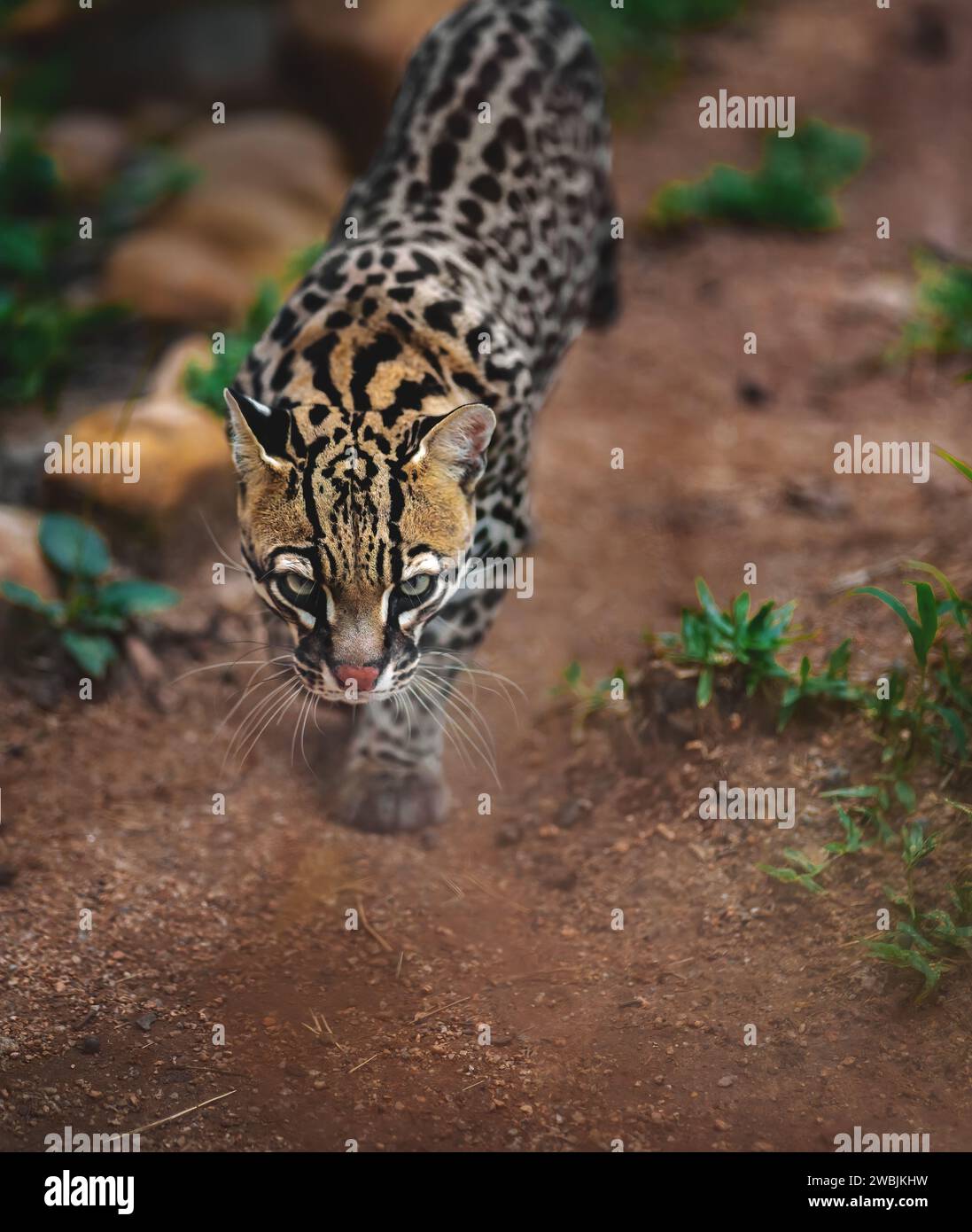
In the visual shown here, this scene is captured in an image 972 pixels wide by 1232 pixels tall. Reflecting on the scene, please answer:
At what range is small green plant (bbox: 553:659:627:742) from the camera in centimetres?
571

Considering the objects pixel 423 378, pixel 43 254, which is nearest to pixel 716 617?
pixel 423 378

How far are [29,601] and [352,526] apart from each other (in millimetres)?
2203

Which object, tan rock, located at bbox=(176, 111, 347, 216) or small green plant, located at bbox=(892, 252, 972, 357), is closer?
small green plant, located at bbox=(892, 252, 972, 357)

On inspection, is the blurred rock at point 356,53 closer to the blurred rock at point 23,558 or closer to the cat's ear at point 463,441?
the blurred rock at point 23,558

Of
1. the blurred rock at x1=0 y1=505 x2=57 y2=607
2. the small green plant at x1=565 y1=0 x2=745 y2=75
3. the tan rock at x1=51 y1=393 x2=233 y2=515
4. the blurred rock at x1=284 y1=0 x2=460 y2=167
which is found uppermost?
the small green plant at x1=565 y1=0 x2=745 y2=75

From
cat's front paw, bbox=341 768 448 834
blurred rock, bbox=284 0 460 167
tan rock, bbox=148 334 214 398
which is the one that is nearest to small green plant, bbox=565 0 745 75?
blurred rock, bbox=284 0 460 167

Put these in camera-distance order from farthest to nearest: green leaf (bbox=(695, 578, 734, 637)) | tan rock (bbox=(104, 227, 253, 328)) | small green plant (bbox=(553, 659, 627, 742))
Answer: tan rock (bbox=(104, 227, 253, 328))
small green plant (bbox=(553, 659, 627, 742))
green leaf (bbox=(695, 578, 734, 637))

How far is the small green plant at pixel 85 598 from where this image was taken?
5969 mm

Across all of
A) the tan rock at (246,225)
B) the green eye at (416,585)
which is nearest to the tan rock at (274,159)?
the tan rock at (246,225)

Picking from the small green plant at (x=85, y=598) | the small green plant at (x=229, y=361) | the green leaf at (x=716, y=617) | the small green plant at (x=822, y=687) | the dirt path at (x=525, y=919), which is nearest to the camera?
the dirt path at (x=525, y=919)

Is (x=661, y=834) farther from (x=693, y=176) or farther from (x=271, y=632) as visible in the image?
(x=693, y=176)

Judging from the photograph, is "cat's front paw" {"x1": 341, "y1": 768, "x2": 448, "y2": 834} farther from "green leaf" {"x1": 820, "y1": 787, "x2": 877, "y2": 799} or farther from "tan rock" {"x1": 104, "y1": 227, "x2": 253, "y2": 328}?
"tan rock" {"x1": 104, "y1": 227, "x2": 253, "y2": 328}

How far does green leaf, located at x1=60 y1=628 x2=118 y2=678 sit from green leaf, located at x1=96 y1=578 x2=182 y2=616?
0.16 meters

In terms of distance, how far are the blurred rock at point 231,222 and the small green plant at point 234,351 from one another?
66 cm
